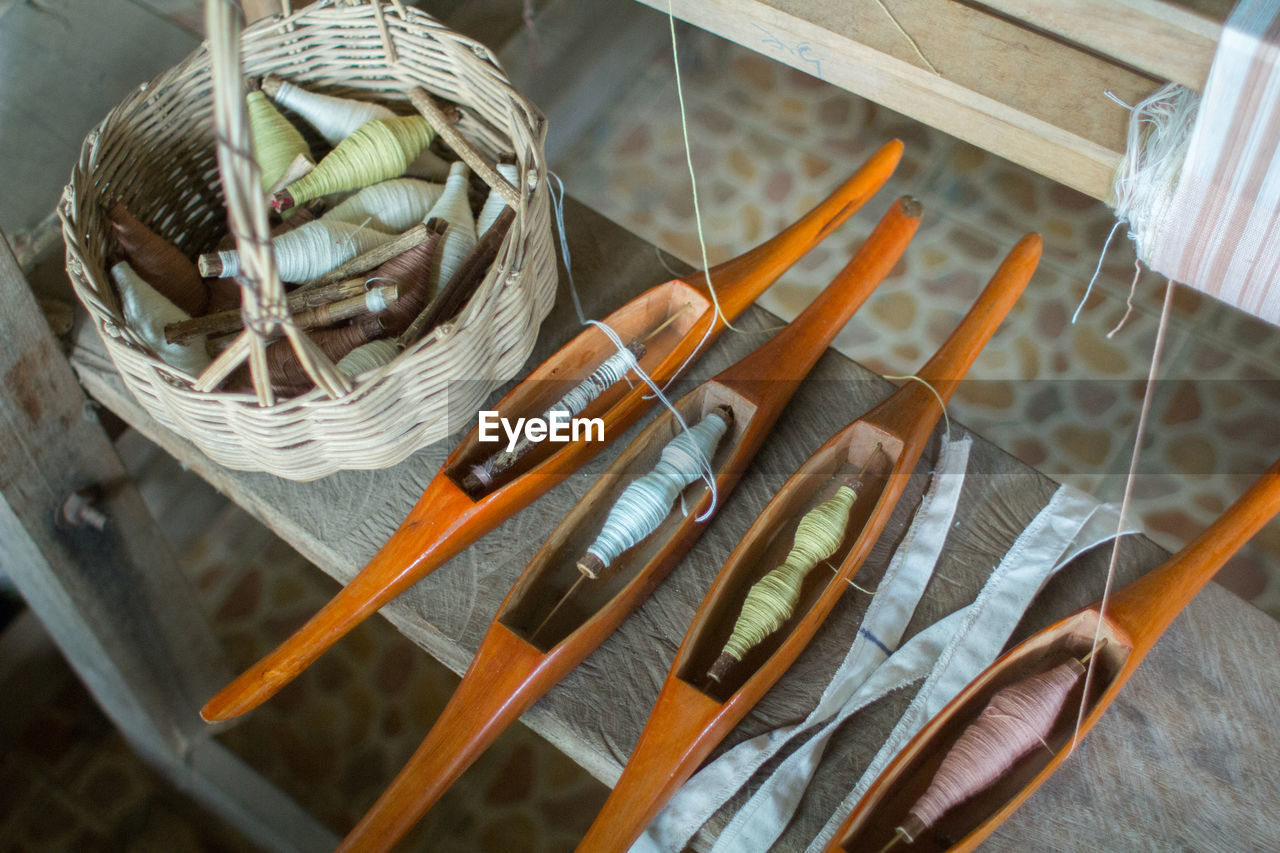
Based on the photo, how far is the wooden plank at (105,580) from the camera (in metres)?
0.88

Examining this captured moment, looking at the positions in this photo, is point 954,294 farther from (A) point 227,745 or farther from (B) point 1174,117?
(A) point 227,745

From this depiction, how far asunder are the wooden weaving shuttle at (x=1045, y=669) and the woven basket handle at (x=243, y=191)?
461 millimetres

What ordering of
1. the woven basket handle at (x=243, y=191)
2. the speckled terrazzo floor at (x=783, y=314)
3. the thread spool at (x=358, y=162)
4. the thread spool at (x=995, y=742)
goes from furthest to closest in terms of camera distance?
the speckled terrazzo floor at (x=783, y=314), the thread spool at (x=358, y=162), the thread spool at (x=995, y=742), the woven basket handle at (x=243, y=191)

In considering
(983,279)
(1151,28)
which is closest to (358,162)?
(1151,28)

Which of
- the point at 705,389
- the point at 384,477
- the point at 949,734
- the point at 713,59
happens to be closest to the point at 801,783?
the point at 949,734

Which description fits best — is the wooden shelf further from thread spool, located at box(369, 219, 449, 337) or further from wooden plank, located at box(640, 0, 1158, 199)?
thread spool, located at box(369, 219, 449, 337)

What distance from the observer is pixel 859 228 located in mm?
1674

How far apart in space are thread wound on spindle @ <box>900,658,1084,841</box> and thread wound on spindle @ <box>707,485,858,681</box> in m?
0.14

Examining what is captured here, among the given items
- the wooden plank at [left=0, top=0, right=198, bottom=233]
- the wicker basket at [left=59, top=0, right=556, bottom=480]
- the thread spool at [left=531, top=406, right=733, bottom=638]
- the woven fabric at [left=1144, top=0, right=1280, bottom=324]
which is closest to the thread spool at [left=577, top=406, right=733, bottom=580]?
the thread spool at [left=531, top=406, right=733, bottom=638]

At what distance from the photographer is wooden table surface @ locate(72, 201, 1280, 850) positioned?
2.26 ft

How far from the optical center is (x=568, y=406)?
2.56ft

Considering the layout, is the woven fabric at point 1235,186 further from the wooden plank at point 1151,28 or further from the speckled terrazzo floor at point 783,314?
the speckled terrazzo floor at point 783,314

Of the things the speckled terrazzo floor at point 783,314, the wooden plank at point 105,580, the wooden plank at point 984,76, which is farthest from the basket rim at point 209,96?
the speckled terrazzo floor at point 783,314

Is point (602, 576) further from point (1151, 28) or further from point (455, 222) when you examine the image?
point (1151, 28)
